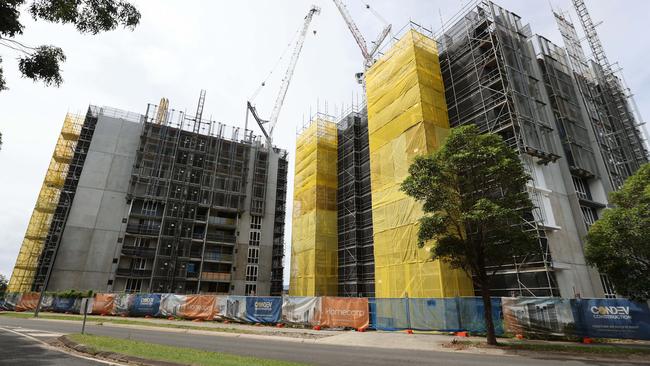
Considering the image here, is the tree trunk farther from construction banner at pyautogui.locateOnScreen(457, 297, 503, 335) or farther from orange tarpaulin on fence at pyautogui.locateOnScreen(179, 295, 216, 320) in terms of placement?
orange tarpaulin on fence at pyautogui.locateOnScreen(179, 295, 216, 320)

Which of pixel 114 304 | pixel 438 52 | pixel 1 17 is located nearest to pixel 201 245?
pixel 114 304

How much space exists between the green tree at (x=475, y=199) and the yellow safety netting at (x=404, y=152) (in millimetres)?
6674

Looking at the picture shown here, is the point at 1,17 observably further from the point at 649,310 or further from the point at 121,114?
the point at 121,114

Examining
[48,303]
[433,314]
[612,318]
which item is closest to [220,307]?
[433,314]

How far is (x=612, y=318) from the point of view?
14969 mm

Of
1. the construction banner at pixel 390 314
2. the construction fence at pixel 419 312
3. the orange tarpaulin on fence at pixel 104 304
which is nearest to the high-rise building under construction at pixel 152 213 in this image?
the orange tarpaulin on fence at pixel 104 304

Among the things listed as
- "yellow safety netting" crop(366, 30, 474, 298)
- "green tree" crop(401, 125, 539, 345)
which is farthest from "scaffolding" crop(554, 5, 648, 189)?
"green tree" crop(401, 125, 539, 345)

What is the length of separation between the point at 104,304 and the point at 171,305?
843 centimetres

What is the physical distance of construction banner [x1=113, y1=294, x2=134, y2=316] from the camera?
1221 inches

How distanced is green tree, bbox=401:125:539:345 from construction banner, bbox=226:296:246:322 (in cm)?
1551

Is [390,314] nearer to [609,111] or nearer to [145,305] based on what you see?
[145,305]

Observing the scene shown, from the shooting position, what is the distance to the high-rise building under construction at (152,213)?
43531 mm

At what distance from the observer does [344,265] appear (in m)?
36.3

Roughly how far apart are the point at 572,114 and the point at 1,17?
118 feet
